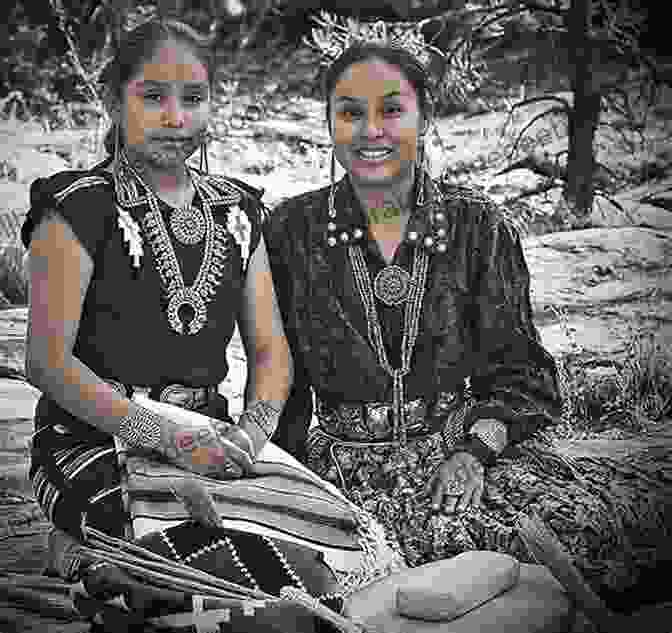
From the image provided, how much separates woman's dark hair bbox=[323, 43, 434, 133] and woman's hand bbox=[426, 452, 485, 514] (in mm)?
1029

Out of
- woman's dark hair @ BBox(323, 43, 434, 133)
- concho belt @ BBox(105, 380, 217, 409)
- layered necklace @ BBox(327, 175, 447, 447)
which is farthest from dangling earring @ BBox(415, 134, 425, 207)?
concho belt @ BBox(105, 380, 217, 409)

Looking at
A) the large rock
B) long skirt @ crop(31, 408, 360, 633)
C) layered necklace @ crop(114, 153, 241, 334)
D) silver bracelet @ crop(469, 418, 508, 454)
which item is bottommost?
long skirt @ crop(31, 408, 360, 633)

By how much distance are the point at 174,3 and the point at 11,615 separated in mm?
1827

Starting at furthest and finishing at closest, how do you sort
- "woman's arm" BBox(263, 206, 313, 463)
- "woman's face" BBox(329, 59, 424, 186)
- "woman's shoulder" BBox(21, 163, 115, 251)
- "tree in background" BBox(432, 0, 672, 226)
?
"tree in background" BBox(432, 0, 672, 226)
"woman's arm" BBox(263, 206, 313, 463)
"woman's face" BBox(329, 59, 424, 186)
"woman's shoulder" BBox(21, 163, 115, 251)

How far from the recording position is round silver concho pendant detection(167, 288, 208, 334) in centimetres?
322

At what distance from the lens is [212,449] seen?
3244mm

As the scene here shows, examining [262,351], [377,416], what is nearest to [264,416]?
[262,351]

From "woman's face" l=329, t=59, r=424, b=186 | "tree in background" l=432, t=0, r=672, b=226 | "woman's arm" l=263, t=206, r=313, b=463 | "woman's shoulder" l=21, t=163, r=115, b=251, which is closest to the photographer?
"woman's shoulder" l=21, t=163, r=115, b=251

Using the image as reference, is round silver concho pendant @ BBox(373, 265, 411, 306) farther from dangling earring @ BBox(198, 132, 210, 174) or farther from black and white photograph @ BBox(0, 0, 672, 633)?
dangling earring @ BBox(198, 132, 210, 174)

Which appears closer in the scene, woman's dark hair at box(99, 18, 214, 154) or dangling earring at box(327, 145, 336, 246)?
woman's dark hair at box(99, 18, 214, 154)

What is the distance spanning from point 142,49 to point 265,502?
4.28ft

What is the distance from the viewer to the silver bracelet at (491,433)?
3.43 meters

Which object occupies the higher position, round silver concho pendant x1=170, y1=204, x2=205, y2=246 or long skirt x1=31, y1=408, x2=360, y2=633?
round silver concho pendant x1=170, y1=204, x2=205, y2=246

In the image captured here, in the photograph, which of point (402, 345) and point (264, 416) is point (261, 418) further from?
point (402, 345)
